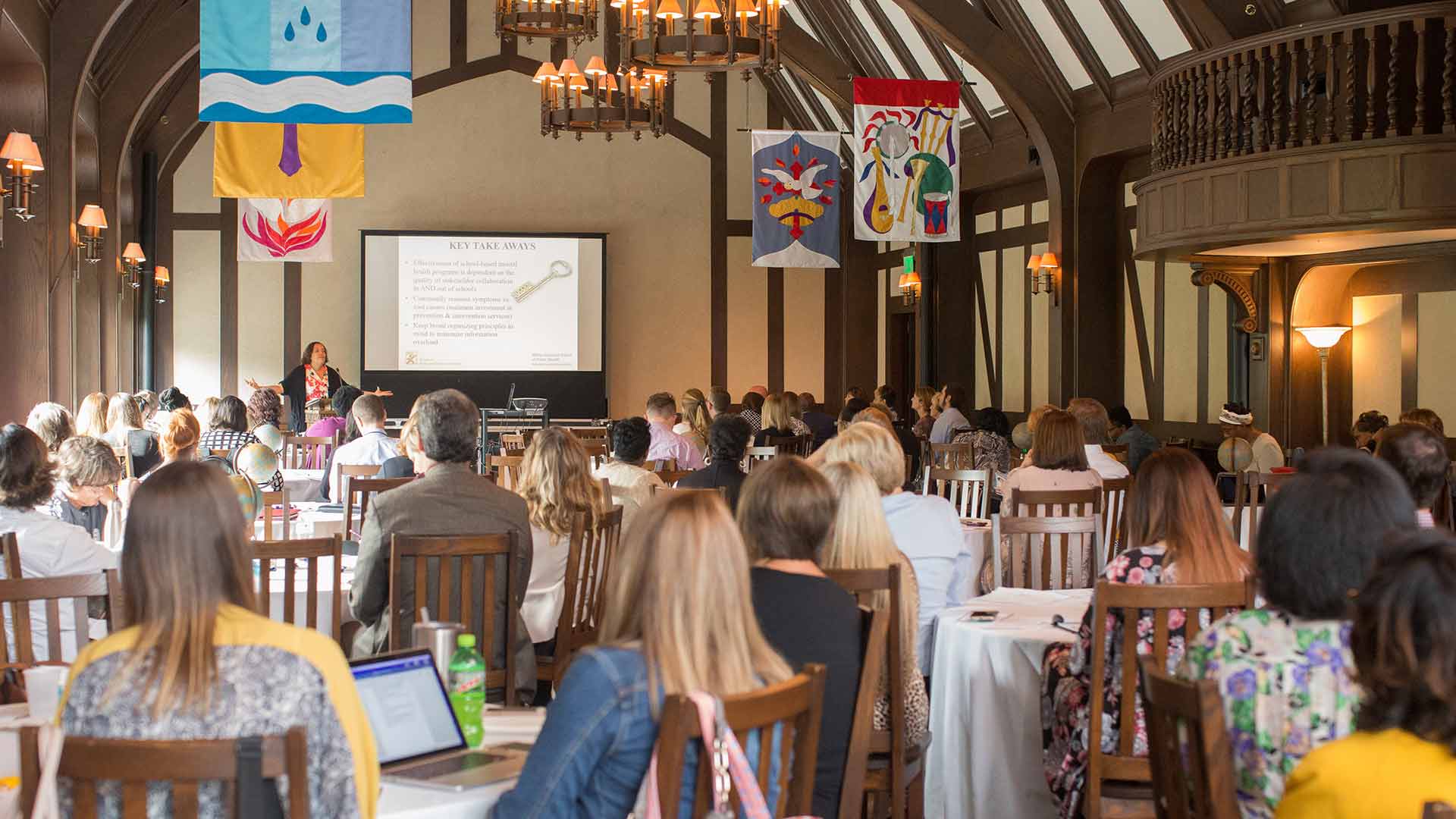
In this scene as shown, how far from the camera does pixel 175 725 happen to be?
78.3 inches

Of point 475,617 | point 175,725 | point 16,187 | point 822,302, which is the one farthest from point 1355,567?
point 822,302

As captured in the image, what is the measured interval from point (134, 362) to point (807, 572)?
52.9 feet

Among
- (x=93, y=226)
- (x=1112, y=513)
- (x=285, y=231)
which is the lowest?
(x=1112, y=513)

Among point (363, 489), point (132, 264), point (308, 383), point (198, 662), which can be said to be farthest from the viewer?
point (132, 264)

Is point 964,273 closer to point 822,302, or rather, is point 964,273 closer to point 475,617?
point 822,302

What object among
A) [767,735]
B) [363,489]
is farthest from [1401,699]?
[363,489]

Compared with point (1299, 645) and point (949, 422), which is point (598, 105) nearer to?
point (949, 422)

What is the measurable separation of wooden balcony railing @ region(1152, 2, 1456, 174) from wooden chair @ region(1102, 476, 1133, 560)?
10.7 ft

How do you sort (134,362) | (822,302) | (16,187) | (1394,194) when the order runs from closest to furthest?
(1394,194) → (16,187) → (134,362) → (822,302)

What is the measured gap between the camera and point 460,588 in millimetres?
3984

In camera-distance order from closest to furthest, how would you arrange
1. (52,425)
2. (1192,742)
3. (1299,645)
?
1. (1192,742)
2. (1299,645)
3. (52,425)

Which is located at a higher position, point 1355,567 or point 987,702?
point 1355,567

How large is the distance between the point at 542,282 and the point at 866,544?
14.4 metres

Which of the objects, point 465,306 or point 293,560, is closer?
point 293,560
